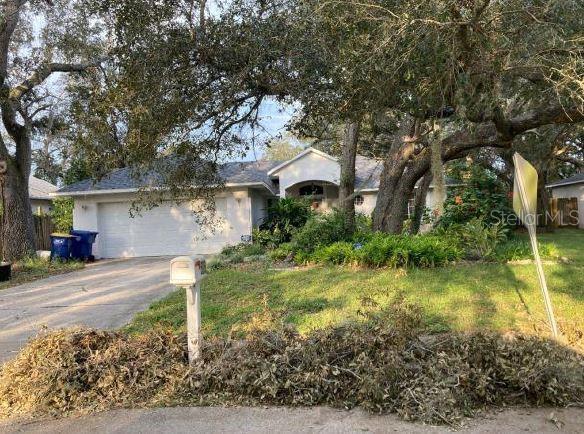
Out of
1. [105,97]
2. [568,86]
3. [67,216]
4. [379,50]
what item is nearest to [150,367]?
[105,97]

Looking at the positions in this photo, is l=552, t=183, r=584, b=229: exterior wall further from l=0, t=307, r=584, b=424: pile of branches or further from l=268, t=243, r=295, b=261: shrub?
l=0, t=307, r=584, b=424: pile of branches

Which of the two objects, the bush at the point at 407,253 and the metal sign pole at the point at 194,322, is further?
the bush at the point at 407,253

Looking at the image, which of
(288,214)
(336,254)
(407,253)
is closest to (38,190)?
(288,214)

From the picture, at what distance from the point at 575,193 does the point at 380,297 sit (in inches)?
970

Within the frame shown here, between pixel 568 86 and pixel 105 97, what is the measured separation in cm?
525

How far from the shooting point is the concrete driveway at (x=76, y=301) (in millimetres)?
7184

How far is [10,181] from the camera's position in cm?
1528

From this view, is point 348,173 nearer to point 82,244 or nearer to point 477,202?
point 477,202

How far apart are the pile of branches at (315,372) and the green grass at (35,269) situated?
8.18 m

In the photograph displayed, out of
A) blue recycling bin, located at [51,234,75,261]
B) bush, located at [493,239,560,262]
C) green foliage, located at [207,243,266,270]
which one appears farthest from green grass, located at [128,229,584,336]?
blue recycling bin, located at [51,234,75,261]

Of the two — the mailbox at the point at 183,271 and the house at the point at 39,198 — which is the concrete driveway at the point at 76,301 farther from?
the house at the point at 39,198

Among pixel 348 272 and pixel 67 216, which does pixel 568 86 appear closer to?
pixel 348 272

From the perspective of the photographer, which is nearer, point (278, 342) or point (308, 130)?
point (278, 342)

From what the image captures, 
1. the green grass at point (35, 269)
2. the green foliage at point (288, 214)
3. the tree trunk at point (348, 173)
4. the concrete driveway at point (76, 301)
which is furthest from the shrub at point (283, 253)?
the green grass at point (35, 269)
